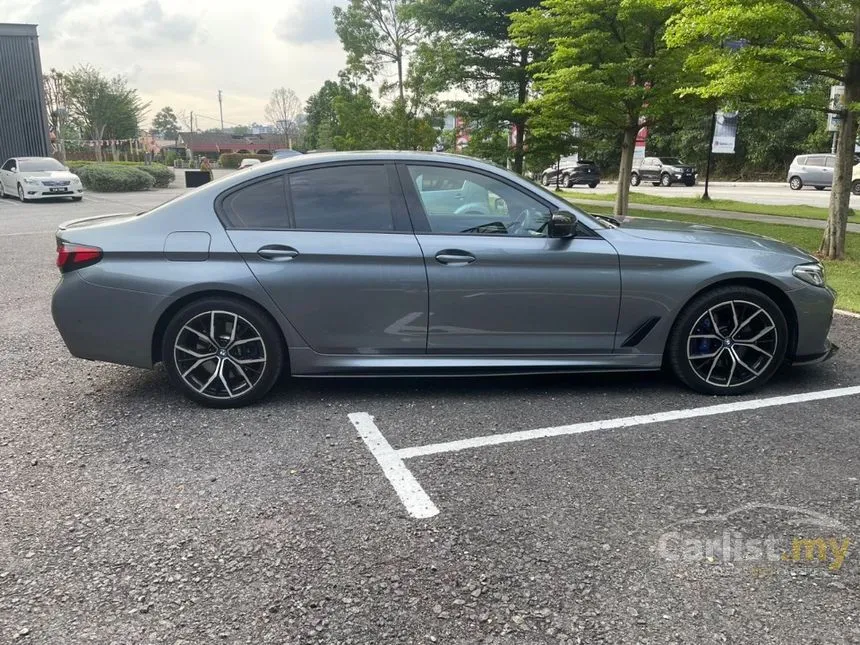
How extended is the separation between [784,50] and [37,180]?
21.8 metres

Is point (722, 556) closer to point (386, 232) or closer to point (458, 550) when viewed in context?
point (458, 550)

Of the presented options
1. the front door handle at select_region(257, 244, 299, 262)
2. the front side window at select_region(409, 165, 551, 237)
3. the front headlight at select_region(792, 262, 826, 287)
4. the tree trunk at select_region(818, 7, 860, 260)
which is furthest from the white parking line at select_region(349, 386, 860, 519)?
the tree trunk at select_region(818, 7, 860, 260)

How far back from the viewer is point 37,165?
2353 centimetres

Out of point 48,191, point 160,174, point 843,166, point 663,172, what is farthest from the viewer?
point 663,172

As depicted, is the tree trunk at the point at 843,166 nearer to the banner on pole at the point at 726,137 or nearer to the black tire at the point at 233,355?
the black tire at the point at 233,355

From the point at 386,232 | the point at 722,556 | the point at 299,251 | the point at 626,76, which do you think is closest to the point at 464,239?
the point at 386,232

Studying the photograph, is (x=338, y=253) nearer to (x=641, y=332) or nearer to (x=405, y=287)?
(x=405, y=287)

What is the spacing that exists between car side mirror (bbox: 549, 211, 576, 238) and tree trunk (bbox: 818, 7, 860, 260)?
6411 mm

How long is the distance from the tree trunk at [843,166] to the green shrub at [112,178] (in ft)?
85.0

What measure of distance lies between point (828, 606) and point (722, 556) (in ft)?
1.28

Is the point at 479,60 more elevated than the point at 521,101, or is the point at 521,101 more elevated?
the point at 479,60

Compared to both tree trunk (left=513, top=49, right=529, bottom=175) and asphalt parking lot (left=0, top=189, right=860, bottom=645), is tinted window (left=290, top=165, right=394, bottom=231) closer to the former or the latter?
asphalt parking lot (left=0, top=189, right=860, bottom=645)

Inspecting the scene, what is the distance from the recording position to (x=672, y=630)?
232 cm

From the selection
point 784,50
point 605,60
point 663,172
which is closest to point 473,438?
point 784,50
